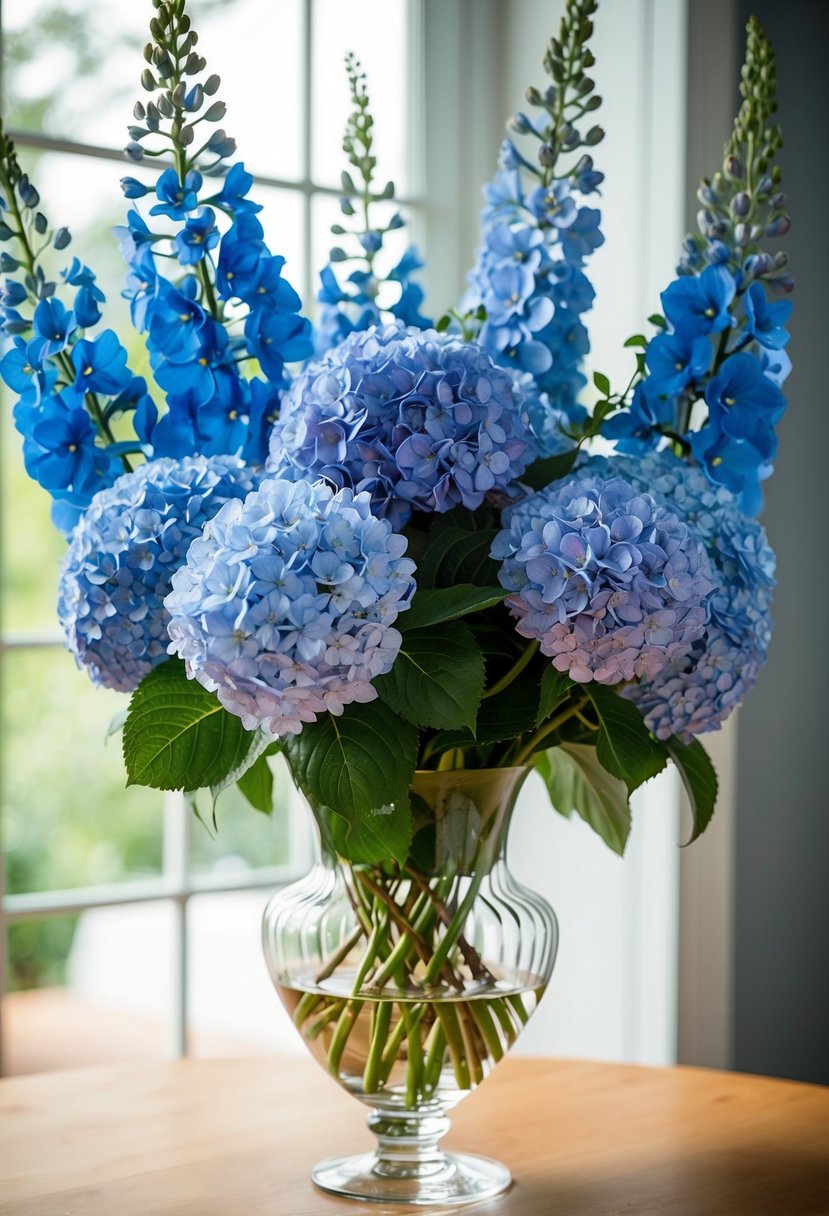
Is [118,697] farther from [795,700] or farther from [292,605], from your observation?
[292,605]

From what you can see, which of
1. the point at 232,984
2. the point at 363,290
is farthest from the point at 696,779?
the point at 232,984

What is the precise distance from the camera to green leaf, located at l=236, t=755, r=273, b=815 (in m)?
0.96

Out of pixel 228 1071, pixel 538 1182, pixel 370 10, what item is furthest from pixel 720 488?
pixel 370 10

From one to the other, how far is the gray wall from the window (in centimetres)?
49

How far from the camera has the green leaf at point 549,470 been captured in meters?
0.88

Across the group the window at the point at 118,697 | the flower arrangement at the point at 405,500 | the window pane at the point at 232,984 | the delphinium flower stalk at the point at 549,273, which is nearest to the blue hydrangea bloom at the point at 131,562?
the flower arrangement at the point at 405,500

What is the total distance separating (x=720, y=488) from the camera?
35.3 inches

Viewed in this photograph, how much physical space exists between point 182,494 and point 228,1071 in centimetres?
59

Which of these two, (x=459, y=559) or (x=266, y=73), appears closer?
(x=459, y=559)

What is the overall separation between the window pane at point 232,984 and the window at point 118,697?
13mm

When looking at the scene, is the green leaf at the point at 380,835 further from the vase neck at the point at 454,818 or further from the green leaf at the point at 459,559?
the green leaf at the point at 459,559

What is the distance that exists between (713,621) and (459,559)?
0.16 metres

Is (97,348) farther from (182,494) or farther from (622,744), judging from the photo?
(622,744)

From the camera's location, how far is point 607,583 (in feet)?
2.50
